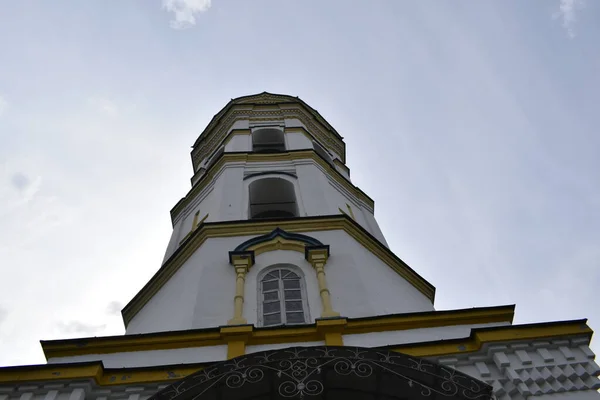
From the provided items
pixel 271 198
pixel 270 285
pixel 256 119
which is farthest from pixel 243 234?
pixel 256 119

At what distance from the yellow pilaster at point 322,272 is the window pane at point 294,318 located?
40 centimetres

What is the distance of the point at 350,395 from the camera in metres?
7.74

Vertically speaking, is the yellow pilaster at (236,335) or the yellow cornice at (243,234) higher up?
the yellow cornice at (243,234)

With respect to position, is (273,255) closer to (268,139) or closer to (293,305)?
(293,305)

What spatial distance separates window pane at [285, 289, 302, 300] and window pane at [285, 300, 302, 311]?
0.13 metres

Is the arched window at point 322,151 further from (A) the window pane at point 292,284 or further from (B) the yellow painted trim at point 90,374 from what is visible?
(B) the yellow painted trim at point 90,374

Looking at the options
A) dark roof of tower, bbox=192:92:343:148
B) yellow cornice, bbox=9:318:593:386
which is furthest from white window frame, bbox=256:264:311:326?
dark roof of tower, bbox=192:92:343:148

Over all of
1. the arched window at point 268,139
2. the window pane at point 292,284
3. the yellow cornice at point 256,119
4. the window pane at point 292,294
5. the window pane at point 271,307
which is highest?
the yellow cornice at point 256,119

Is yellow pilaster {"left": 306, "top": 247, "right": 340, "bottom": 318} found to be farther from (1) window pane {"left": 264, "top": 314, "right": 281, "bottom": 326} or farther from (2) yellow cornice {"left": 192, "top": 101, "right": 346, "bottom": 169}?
(2) yellow cornice {"left": 192, "top": 101, "right": 346, "bottom": 169}

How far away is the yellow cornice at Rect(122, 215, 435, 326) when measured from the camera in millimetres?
13094

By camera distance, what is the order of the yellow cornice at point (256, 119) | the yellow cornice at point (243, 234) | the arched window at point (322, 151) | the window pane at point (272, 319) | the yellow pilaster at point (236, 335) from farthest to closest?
the yellow cornice at point (256, 119) → the arched window at point (322, 151) → the yellow cornice at point (243, 234) → the window pane at point (272, 319) → the yellow pilaster at point (236, 335)

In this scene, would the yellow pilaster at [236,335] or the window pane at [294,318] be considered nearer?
the yellow pilaster at [236,335]

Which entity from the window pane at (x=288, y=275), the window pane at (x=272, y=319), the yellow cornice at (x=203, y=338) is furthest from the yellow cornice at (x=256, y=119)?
the yellow cornice at (x=203, y=338)

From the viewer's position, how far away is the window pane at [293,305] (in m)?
10.8
